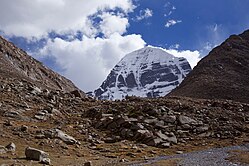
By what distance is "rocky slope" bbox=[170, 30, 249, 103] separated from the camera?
102 metres

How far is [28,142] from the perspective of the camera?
31.2 meters

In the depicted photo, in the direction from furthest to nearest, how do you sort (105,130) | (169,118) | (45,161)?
(169,118)
(105,130)
(45,161)

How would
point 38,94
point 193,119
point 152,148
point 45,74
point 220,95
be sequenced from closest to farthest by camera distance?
point 152,148 → point 193,119 → point 38,94 → point 220,95 → point 45,74

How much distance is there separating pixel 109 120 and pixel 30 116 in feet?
30.9

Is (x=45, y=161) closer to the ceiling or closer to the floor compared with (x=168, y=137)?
closer to the floor

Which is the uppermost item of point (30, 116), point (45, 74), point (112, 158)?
point (45, 74)

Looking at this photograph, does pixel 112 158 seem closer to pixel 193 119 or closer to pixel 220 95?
pixel 193 119

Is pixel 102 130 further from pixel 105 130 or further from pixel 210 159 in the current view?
pixel 210 159

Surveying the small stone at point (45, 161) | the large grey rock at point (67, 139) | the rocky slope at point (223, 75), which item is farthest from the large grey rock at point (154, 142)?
the rocky slope at point (223, 75)

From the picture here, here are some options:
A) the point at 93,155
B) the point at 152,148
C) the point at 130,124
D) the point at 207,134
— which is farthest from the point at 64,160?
the point at 207,134

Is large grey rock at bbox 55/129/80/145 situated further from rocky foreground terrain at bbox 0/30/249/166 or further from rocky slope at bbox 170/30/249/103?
rocky slope at bbox 170/30/249/103

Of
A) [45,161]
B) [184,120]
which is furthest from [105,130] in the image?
[45,161]

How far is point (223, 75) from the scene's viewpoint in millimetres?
120625

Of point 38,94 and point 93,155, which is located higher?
point 38,94
